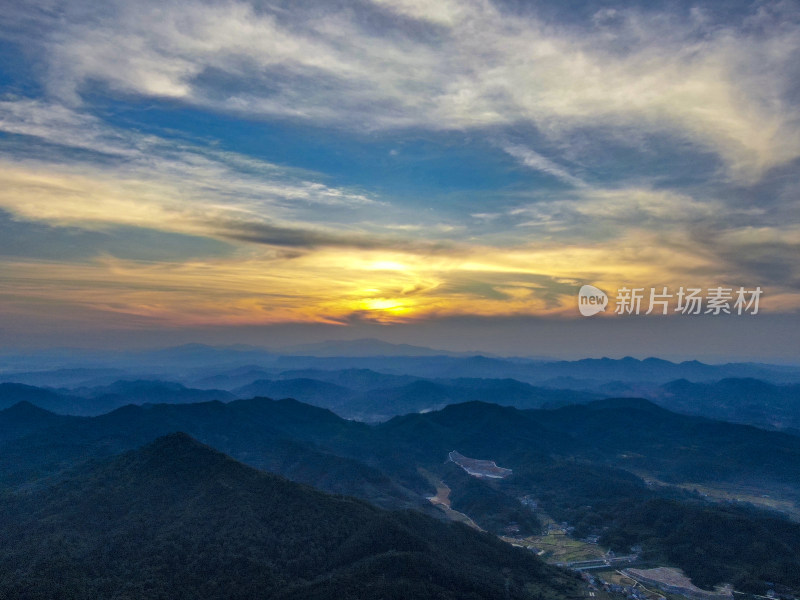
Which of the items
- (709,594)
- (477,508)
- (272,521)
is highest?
(272,521)

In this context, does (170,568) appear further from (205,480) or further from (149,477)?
(149,477)

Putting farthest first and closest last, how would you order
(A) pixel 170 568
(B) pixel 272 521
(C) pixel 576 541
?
(C) pixel 576 541 < (B) pixel 272 521 < (A) pixel 170 568

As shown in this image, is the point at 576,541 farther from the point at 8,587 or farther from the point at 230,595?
the point at 8,587

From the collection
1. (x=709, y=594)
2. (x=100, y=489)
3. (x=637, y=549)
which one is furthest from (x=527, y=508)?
(x=100, y=489)

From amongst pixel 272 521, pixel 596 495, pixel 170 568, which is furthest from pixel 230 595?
pixel 596 495

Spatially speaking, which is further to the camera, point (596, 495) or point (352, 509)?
point (596, 495)

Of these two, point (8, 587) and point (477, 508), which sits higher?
point (8, 587)

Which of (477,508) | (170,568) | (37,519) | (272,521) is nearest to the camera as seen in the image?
(170,568)
